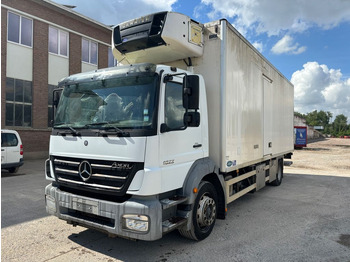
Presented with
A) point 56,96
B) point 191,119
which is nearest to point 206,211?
point 191,119

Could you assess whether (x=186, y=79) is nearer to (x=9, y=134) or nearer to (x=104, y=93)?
(x=104, y=93)

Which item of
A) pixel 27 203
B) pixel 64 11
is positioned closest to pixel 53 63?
Answer: pixel 64 11

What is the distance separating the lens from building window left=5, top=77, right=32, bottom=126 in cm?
1566

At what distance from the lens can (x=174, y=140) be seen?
3818 millimetres

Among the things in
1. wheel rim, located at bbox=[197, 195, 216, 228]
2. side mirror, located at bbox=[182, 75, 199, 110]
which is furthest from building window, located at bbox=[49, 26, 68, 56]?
wheel rim, located at bbox=[197, 195, 216, 228]

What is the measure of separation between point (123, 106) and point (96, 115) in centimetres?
50

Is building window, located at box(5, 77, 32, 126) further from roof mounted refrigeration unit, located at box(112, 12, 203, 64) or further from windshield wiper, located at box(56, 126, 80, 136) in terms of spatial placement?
windshield wiper, located at box(56, 126, 80, 136)

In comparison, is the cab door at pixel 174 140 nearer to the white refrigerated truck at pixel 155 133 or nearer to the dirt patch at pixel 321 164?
the white refrigerated truck at pixel 155 133

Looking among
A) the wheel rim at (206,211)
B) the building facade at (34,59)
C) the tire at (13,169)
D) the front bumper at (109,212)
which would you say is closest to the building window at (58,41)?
the building facade at (34,59)

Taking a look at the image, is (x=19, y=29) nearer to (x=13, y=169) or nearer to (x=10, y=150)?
(x=10, y=150)

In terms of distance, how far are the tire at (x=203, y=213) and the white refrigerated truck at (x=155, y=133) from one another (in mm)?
18

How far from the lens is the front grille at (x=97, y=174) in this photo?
3.46 meters

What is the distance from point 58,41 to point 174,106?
1742cm

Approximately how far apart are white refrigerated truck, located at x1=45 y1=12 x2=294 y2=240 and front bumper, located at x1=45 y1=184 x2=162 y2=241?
1cm
